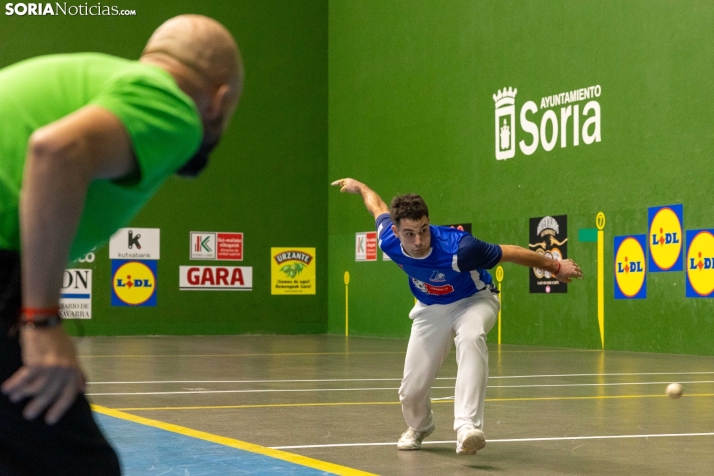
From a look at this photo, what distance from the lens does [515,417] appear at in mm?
6848

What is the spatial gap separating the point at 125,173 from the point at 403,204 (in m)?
3.68

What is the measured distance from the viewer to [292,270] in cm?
1903

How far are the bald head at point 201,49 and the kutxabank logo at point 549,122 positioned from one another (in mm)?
12249

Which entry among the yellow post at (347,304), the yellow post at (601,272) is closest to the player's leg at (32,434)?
the yellow post at (601,272)

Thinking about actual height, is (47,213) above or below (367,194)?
below

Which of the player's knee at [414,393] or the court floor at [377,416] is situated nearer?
the court floor at [377,416]

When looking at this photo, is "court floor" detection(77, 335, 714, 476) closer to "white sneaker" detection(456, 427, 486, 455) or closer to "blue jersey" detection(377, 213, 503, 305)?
"white sneaker" detection(456, 427, 486, 455)

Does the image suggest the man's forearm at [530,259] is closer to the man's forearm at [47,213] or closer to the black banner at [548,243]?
the man's forearm at [47,213]

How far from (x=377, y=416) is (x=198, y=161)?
5.00 m

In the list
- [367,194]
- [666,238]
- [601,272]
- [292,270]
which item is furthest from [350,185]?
[292,270]

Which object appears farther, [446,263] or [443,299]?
[443,299]

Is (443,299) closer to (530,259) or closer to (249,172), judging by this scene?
(530,259)

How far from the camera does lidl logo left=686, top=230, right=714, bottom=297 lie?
1224 centimetres

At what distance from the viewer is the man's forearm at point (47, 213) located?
1676 mm
